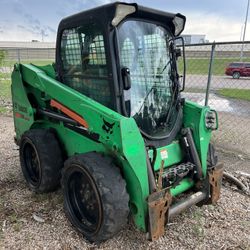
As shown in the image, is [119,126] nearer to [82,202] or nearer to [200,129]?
[82,202]

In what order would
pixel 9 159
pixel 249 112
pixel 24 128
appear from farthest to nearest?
pixel 249 112 < pixel 9 159 < pixel 24 128

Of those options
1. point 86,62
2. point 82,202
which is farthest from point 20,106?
point 82,202

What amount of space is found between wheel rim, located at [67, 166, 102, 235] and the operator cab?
2.62 feet

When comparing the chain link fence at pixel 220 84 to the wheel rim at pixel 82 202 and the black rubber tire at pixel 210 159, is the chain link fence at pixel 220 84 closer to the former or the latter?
the black rubber tire at pixel 210 159

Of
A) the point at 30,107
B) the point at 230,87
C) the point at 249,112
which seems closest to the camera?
the point at 30,107

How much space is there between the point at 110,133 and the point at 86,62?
97cm

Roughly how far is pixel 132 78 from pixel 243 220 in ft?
6.61

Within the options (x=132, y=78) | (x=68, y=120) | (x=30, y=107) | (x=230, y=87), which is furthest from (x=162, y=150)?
(x=230, y=87)

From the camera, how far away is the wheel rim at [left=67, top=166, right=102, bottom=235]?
2849 millimetres

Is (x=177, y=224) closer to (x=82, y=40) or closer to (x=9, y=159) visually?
(x=82, y=40)

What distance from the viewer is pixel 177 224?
10.2 feet

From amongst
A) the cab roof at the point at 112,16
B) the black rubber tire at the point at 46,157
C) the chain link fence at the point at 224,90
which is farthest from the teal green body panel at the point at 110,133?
the chain link fence at the point at 224,90

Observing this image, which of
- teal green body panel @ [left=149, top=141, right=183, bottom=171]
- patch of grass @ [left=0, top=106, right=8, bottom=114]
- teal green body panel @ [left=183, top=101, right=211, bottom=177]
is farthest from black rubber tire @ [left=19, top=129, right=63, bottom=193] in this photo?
patch of grass @ [left=0, top=106, right=8, bottom=114]

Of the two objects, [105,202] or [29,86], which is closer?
[105,202]
